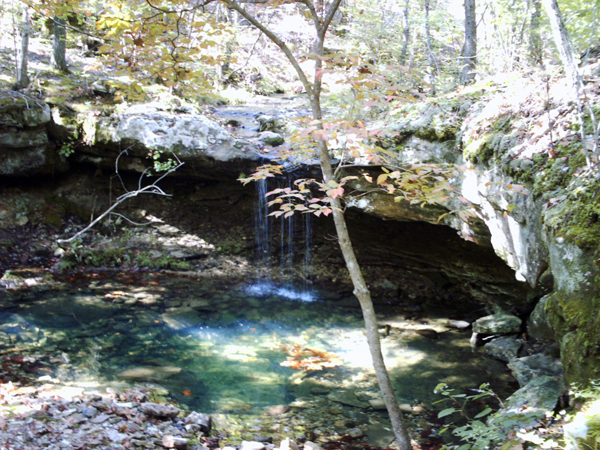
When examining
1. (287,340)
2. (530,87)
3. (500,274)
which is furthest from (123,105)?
(500,274)

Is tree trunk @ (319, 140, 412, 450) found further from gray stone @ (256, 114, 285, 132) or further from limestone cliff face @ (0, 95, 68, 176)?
limestone cliff face @ (0, 95, 68, 176)

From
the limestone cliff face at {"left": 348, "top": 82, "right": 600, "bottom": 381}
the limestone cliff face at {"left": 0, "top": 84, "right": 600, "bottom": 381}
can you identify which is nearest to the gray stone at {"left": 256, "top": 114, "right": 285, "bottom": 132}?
the limestone cliff face at {"left": 0, "top": 84, "right": 600, "bottom": 381}

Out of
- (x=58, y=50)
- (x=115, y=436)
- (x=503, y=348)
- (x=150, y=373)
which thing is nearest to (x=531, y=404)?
(x=503, y=348)

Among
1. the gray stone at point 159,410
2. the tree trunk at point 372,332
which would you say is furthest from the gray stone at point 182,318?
the tree trunk at point 372,332

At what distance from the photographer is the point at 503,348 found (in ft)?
18.2

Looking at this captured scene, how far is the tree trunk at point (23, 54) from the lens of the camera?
770 cm

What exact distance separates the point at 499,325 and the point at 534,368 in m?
1.67

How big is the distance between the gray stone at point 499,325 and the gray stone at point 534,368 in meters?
1.26

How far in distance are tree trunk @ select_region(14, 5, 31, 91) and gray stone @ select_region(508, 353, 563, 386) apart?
10173mm

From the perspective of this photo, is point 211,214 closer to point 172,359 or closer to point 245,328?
point 245,328

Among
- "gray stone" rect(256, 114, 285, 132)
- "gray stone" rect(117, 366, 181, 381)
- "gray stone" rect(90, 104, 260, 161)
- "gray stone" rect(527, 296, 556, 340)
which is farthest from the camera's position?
"gray stone" rect(256, 114, 285, 132)

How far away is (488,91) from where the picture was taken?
5.50 meters

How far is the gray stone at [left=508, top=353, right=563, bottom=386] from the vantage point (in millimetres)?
4270

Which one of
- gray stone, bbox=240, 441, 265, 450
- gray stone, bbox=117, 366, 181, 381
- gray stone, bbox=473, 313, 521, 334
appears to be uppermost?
gray stone, bbox=473, 313, 521, 334
